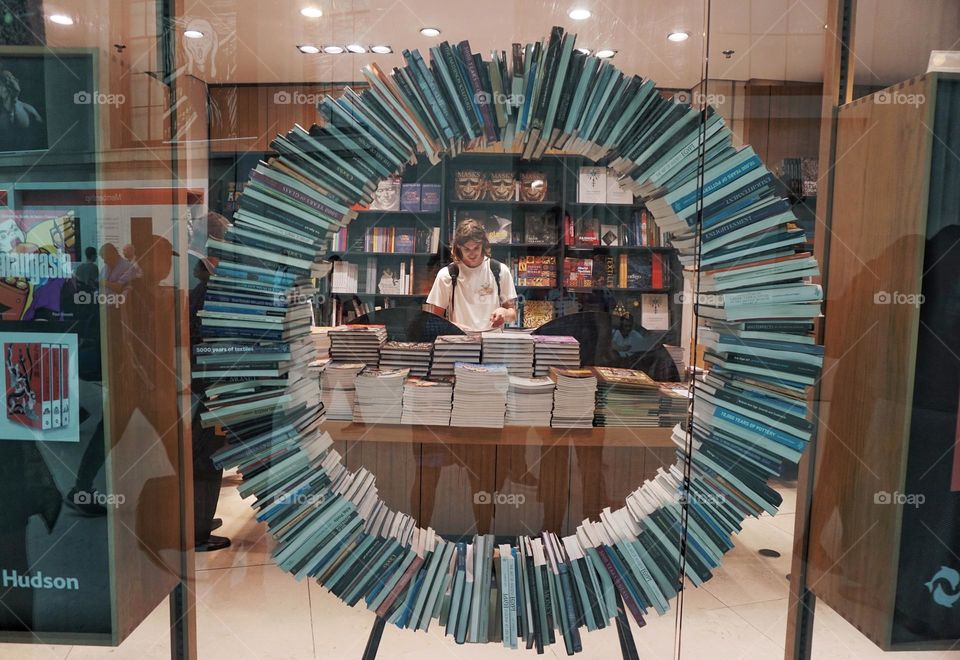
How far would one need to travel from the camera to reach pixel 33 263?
5.86 ft

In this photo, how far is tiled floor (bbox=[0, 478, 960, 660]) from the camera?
1937mm

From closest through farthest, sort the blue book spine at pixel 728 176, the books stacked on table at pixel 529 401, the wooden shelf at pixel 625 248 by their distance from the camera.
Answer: the blue book spine at pixel 728 176
the wooden shelf at pixel 625 248
the books stacked on table at pixel 529 401

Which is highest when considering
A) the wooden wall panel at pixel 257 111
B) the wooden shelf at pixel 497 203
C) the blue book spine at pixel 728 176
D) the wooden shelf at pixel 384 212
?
the wooden wall panel at pixel 257 111

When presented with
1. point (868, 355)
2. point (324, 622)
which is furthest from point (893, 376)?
point (324, 622)

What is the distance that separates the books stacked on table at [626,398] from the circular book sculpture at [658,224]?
124 mm

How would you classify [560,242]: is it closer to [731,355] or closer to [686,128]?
[686,128]

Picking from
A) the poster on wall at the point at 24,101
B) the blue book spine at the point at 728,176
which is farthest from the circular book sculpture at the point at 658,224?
the poster on wall at the point at 24,101

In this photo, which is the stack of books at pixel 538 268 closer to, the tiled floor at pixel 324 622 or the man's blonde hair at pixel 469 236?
the man's blonde hair at pixel 469 236

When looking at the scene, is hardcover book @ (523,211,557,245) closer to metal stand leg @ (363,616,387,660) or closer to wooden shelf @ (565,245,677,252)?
wooden shelf @ (565,245,677,252)

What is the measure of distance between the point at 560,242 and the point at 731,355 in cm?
51

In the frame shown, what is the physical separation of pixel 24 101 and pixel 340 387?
1.12 meters

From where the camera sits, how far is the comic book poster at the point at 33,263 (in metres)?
1.77

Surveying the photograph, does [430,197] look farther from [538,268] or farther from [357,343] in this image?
[357,343]

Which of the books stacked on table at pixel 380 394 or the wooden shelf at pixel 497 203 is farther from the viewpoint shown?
the books stacked on table at pixel 380 394
